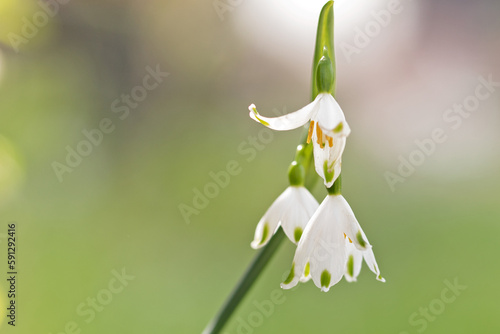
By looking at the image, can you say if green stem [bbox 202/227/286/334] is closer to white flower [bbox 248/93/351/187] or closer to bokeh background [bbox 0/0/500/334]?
white flower [bbox 248/93/351/187]

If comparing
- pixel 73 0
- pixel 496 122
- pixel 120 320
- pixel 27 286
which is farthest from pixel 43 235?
pixel 496 122

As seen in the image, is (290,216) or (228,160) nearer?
(290,216)

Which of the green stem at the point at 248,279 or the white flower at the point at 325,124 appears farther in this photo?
the green stem at the point at 248,279

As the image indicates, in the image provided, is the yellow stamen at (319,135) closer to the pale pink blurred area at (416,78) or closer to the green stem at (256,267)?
the green stem at (256,267)

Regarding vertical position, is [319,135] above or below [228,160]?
below

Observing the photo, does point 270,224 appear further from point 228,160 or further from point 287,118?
point 228,160

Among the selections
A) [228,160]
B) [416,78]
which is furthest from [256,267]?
[416,78]

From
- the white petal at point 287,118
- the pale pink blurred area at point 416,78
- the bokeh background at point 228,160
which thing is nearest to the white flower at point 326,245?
the white petal at point 287,118

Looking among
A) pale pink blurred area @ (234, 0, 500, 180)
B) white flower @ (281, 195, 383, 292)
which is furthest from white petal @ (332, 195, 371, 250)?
pale pink blurred area @ (234, 0, 500, 180)
